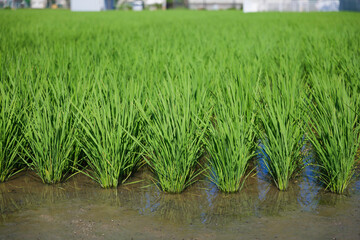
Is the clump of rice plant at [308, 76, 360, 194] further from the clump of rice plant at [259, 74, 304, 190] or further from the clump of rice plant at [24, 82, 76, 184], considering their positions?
the clump of rice plant at [24, 82, 76, 184]

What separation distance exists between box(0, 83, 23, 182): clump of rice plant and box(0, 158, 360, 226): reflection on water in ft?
0.32

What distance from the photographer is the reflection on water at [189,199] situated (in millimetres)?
2225

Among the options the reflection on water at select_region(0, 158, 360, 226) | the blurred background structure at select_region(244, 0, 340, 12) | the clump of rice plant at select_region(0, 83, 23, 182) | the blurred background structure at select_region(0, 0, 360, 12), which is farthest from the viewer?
the blurred background structure at select_region(244, 0, 340, 12)

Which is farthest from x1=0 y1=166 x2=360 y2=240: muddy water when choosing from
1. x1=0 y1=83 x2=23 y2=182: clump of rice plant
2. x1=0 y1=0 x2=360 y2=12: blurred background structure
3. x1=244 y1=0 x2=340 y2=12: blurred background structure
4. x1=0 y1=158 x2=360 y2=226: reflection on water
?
x1=244 y1=0 x2=340 y2=12: blurred background structure

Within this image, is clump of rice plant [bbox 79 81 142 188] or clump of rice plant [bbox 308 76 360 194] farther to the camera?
clump of rice plant [bbox 79 81 142 188]

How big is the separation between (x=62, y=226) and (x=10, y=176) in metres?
0.80

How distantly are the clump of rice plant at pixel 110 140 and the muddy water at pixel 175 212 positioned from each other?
0.11 m

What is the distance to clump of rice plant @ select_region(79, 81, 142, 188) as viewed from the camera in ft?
8.17

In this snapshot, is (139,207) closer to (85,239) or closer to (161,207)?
(161,207)

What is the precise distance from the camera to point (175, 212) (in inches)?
88.1

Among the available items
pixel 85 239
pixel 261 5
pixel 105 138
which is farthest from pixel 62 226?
pixel 261 5

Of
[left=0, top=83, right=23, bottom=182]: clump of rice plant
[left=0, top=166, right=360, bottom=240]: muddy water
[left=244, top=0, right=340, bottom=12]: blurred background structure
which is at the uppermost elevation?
[left=244, top=0, right=340, bottom=12]: blurred background structure

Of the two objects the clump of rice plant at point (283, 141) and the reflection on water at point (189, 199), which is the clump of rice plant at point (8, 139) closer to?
the reflection on water at point (189, 199)

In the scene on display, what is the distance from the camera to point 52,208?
230 centimetres
